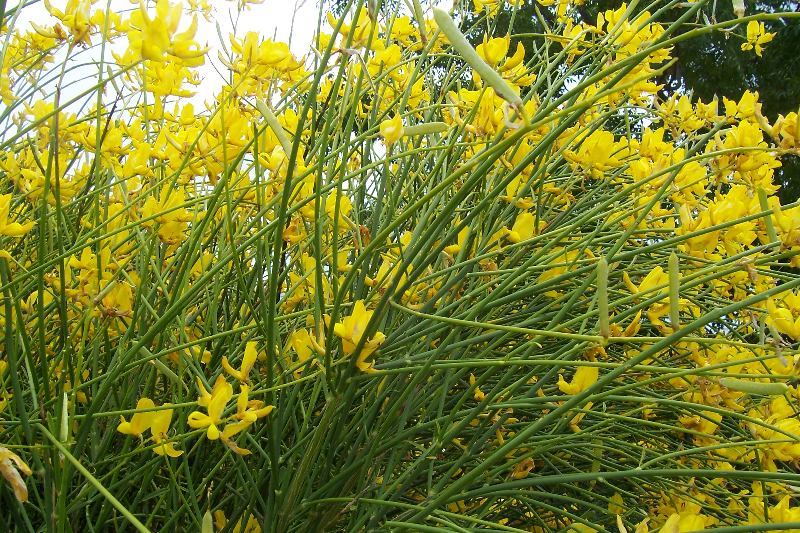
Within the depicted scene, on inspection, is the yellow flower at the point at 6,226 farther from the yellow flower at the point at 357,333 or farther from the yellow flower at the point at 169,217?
the yellow flower at the point at 357,333

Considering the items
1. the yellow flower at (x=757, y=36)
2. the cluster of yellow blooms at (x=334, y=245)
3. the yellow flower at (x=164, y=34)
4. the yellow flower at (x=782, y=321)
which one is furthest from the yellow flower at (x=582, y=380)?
the yellow flower at (x=757, y=36)

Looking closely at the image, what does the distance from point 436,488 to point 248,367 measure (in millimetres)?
208

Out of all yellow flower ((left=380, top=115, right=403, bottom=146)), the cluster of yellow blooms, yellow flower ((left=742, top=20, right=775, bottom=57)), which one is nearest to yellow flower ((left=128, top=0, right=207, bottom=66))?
the cluster of yellow blooms

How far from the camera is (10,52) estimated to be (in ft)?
4.17

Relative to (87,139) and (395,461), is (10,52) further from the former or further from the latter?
(395,461)

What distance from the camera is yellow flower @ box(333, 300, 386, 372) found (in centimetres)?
55

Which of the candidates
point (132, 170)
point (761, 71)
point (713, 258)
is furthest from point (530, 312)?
point (761, 71)

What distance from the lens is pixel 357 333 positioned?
1.84 ft

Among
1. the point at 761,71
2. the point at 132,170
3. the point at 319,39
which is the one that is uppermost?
the point at 761,71

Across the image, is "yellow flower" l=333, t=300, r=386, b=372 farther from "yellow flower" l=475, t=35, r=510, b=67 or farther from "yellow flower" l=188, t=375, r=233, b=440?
"yellow flower" l=475, t=35, r=510, b=67

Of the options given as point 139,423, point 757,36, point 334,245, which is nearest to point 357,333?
point 334,245

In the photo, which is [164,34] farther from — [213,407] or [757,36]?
[757,36]

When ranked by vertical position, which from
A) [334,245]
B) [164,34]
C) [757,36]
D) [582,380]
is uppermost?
[757,36]

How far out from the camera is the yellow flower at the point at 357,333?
552mm
